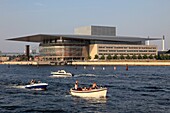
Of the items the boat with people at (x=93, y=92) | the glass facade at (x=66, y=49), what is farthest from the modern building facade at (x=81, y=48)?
the boat with people at (x=93, y=92)

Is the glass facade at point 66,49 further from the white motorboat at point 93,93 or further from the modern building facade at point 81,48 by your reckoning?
the white motorboat at point 93,93

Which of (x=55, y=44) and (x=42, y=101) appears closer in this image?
(x=42, y=101)

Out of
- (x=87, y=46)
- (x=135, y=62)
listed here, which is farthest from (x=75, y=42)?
(x=135, y=62)

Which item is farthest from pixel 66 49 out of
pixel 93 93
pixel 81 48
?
pixel 93 93

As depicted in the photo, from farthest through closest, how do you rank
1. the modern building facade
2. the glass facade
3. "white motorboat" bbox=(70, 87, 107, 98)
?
the modern building facade < the glass facade < "white motorboat" bbox=(70, 87, 107, 98)

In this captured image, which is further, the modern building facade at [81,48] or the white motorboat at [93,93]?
the modern building facade at [81,48]

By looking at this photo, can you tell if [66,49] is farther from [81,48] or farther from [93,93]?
[93,93]

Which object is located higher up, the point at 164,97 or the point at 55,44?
the point at 55,44

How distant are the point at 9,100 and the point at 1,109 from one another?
5684 mm

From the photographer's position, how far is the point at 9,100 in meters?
35.4

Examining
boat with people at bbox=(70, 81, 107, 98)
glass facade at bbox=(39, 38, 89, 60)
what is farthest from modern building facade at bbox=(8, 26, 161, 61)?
boat with people at bbox=(70, 81, 107, 98)

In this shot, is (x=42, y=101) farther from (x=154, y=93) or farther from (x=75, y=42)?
(x=75, y=42)

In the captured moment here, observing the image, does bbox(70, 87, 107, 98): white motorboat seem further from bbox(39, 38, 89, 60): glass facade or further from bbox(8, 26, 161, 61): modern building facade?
bbox(39, 38, 89, 60): glass facade

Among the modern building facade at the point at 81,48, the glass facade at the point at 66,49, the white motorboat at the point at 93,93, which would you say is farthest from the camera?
the modern building facade at the point at 81,48
